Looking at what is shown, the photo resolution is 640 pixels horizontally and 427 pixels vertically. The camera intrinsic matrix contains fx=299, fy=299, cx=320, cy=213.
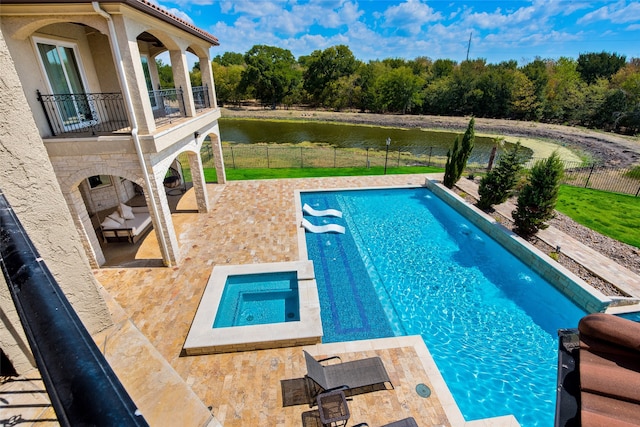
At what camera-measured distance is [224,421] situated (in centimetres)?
550

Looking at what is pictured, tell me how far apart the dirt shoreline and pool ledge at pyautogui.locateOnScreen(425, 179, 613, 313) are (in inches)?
853

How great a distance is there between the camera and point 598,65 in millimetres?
62625

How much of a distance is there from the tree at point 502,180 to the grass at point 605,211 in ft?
11.9

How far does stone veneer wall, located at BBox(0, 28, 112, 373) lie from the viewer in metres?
1.90

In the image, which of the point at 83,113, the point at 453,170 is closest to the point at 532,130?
the point at 453,170

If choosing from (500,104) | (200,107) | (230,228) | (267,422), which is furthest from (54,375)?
(500,104)

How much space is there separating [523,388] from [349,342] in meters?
4.11

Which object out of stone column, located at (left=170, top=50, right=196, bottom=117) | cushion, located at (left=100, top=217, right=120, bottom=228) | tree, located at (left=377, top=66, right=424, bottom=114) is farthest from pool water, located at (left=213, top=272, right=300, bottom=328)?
tree, located at (left=377, top=66, right=424, bottom=114)

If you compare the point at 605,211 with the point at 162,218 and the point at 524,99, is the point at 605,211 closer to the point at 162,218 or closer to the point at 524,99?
the point at 162,218

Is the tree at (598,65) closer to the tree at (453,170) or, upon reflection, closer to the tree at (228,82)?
the tree at (453,170)

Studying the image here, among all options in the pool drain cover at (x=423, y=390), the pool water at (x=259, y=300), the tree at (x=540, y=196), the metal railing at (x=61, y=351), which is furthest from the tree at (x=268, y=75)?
the metal railing at (x=61, y=351)

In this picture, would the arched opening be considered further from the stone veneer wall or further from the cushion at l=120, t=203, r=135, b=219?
the stone veneer wall

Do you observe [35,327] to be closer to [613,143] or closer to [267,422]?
[267,422]

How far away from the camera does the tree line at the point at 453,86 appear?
2008 inches
